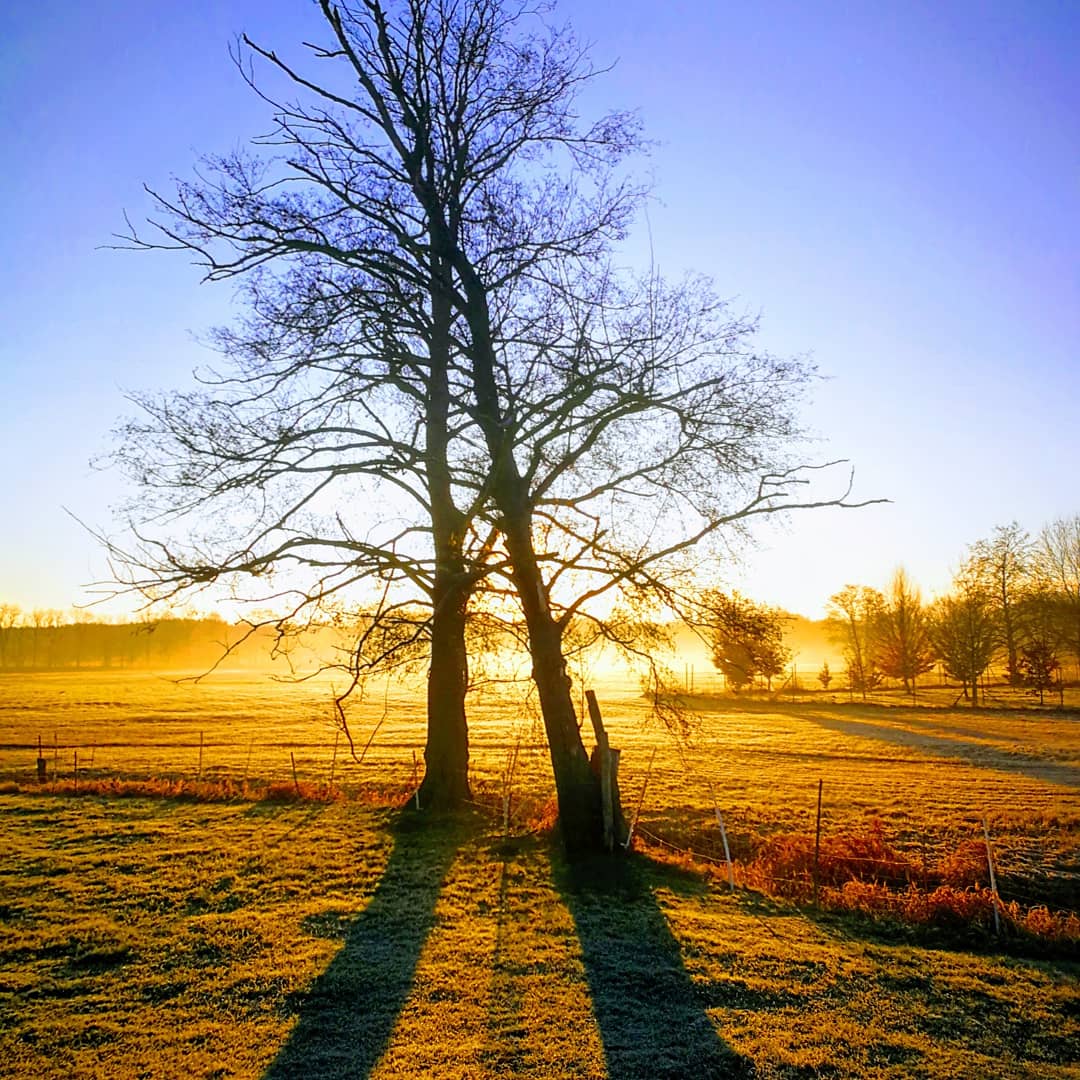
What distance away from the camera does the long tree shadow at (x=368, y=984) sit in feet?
20.6

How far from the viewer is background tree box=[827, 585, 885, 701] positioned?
6804 centimetres

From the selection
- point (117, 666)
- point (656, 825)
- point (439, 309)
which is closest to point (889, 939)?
point (656, 825)

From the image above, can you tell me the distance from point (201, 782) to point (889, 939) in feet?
62.4

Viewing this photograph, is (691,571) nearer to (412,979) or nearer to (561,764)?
(561,764)

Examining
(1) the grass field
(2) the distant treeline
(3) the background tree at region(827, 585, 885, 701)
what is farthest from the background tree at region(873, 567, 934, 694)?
(2) the distant treeline

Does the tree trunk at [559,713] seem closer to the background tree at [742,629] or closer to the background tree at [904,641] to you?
the background tree at [742,629]

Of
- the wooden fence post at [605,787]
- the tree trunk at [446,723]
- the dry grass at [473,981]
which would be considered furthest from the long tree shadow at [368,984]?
the tree trunk at [446,723]

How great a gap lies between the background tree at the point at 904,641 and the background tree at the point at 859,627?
1.32m

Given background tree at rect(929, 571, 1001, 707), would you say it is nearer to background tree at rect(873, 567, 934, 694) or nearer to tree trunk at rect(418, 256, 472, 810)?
background tree at rect(873, 567, 934, 694)

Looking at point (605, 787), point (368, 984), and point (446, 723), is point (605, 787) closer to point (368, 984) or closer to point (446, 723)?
point (446, 723)

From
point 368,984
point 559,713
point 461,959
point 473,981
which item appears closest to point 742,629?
point 559,713

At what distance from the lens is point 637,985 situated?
7.98 meters

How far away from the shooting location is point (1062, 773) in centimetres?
2864

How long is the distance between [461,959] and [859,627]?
76.8 metres
